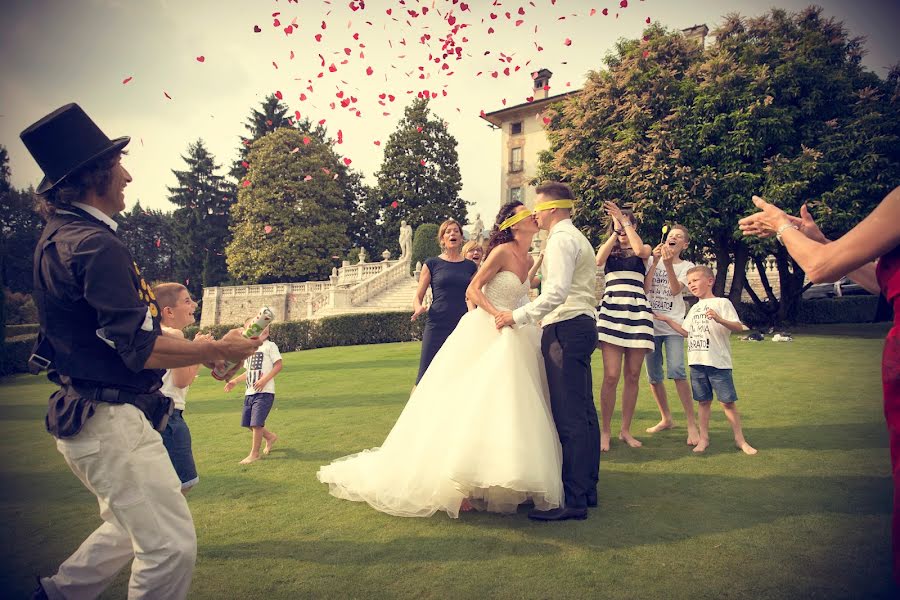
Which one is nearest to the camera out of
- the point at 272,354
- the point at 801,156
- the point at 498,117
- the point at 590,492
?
the point at 590,492

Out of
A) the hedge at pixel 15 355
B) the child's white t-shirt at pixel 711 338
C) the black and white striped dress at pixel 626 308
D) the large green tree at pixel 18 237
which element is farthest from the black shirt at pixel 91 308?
the large green tree at pixel 18 237

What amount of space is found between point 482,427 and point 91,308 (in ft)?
9.65

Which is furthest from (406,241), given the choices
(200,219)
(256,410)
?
(256,410)

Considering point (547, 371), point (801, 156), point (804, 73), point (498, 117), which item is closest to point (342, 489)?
point (547, 371)

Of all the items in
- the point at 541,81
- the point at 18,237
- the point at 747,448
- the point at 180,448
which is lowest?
the point at 747,448

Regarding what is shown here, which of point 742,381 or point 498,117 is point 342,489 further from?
point 498,117

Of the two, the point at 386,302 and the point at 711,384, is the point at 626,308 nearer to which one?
the point at 711,384

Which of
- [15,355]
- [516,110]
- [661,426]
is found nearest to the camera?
[661,426]

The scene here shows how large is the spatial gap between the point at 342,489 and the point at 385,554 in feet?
4.83

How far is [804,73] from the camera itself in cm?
2123

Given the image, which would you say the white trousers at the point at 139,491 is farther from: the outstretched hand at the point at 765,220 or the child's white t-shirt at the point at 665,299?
the child's white t-shirt at the point at 665,299

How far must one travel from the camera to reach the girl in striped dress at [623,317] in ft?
21.3

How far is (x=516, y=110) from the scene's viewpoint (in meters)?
45.4

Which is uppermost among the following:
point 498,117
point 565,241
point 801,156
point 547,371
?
point 498,117
